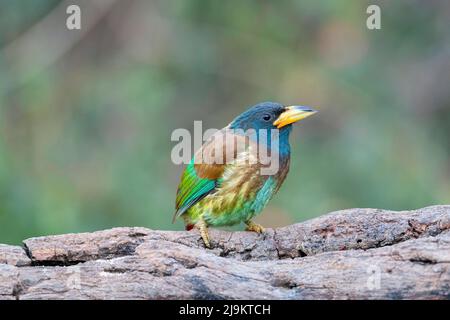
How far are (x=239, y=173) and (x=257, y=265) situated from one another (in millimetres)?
1096

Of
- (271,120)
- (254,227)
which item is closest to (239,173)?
(254,227)

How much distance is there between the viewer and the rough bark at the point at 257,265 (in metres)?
5.19

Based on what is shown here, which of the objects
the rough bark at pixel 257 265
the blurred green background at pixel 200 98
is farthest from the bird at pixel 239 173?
the blurred green background at pixel 200 98

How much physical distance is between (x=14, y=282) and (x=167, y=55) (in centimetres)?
796

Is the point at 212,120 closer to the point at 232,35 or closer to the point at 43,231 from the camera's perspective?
the point at 232,35

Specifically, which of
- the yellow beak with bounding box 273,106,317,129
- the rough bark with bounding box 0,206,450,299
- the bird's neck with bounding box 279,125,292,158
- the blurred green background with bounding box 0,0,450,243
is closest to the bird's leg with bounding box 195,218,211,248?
the rough bark with bounding box 0,206,450,299

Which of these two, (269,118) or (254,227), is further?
(269,118)

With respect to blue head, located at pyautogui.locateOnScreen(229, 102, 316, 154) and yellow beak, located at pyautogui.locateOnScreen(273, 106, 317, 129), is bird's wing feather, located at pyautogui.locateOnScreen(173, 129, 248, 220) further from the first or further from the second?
yellow beak, located at pyautogui.locateOnScreen(273, 106, 317, 129)

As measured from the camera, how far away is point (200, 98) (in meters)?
13.4

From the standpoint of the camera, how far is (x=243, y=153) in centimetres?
659

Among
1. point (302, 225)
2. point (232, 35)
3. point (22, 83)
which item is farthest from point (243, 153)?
point (232, 35)

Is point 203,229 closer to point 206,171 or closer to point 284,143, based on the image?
point 206,171

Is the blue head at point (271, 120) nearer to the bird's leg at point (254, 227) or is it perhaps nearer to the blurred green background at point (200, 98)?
the bird's leg at point (254, 227)
